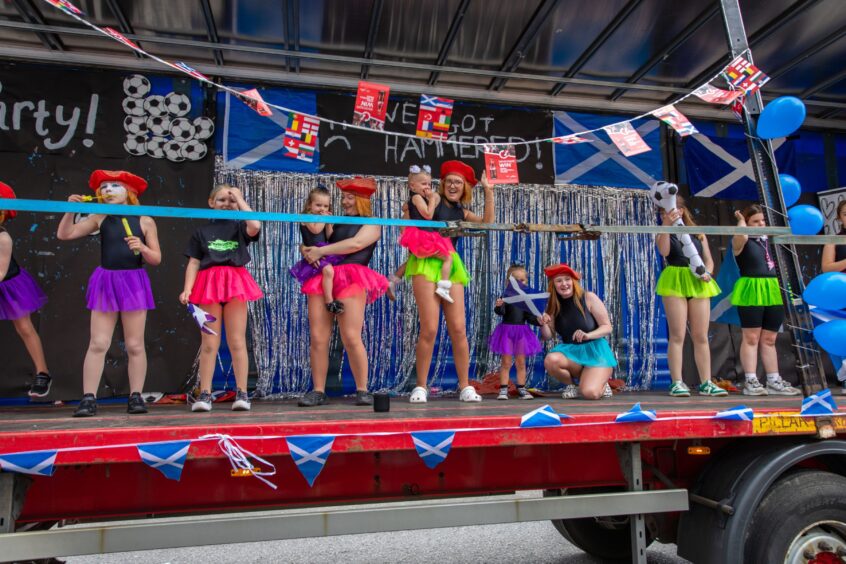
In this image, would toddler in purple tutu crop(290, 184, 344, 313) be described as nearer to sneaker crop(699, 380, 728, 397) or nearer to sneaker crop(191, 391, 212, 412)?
sneaker crop(191, 391, 212, 412)

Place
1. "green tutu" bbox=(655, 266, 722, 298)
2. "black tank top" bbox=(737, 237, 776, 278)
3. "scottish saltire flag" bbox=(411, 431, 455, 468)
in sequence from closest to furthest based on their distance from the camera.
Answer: "scottish saltire flag" bbox=(411, 431, 455, 468)
"green tutu" bbox=(655, 266, 722, 298)
"black tank top" bbox=(737, 237, 776, 278)

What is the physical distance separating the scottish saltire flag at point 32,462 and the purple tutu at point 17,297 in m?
3.06

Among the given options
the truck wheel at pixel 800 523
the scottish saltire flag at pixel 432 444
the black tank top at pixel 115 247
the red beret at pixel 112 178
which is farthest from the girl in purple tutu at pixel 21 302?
the truck wheel at pixel 800 523

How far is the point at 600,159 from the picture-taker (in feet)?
24.1

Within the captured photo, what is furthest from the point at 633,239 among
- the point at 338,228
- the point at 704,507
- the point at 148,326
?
the point at 148,326

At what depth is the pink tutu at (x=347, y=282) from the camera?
4340mm

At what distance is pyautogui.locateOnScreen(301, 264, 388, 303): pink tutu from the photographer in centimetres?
434

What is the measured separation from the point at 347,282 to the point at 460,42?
309cm

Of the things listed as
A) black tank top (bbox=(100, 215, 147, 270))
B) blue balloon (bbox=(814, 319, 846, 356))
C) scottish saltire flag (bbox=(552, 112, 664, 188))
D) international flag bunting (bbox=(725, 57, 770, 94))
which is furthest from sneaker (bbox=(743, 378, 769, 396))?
black tank top (bbox=(100, 215, 147, 270))

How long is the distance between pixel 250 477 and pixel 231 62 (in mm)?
5005

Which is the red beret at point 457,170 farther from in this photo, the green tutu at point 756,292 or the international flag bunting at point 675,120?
the green tutu at point 756,292

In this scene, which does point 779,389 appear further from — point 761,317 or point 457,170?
point 457,170

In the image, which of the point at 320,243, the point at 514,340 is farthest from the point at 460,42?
the point at 514,340

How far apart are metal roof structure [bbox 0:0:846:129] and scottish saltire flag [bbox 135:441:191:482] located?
14.1ft
